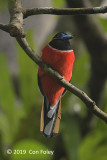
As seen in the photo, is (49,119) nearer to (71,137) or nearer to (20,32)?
(20,32)

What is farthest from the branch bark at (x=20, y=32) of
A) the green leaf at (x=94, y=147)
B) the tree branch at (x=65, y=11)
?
the green leaf at (x=94, y=147)

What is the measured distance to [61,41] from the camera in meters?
0.45

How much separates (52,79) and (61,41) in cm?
5

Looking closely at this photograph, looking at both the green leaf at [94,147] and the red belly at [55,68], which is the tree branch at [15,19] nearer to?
the red belly at [55,68]

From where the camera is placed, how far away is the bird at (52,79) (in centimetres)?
43

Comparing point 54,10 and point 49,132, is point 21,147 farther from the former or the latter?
point 54,10

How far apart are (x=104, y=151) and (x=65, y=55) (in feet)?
1.99

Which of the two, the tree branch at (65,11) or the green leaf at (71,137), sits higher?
the tree branch at (65,11)

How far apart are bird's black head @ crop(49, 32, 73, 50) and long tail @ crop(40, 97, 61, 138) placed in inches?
2.9

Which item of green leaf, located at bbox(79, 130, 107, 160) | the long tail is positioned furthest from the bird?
green leaf, located at bbox(79, 130, 107, 160)

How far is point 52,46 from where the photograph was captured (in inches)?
17.9

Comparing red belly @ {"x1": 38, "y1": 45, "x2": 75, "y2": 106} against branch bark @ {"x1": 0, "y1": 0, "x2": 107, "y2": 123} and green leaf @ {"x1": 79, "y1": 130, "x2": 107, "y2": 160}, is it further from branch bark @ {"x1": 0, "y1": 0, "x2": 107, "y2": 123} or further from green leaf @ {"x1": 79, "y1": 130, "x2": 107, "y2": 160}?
green leaf @ {"x1": 79, "y1": 130, "x2": 107, "y2": 160}

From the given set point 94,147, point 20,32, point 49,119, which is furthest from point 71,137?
point 20,32

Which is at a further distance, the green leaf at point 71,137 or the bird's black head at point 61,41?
the green leaf at point 71,137
